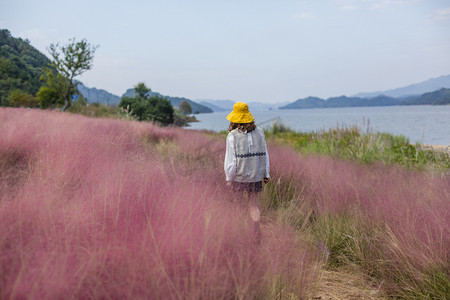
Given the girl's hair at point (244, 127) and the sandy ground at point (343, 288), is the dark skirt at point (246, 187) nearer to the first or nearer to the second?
the girl's hair at point (244, 127)

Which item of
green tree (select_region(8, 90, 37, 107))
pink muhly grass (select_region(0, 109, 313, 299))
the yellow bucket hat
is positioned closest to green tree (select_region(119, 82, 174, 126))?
green tree (select_region(8, 90, 37, 107))

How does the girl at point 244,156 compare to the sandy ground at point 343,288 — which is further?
the girl at point 244,156

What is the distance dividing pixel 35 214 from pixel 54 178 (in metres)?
0.86

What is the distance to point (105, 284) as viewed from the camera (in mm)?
1262

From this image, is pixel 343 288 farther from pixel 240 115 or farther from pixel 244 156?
pixel 240 115

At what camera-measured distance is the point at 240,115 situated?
9.98 ft

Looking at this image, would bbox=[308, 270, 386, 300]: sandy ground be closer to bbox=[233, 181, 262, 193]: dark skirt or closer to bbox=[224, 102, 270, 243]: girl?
bbox=[224, 102, 270, 243]: girl

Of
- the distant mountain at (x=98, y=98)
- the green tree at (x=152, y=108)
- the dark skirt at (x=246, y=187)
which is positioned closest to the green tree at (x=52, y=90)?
the distant mountain at (x=98, y=98)

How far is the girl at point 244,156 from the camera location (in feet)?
9.86

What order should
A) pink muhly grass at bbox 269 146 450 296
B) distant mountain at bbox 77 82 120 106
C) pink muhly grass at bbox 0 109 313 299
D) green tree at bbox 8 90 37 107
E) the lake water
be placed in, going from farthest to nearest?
distant mountain at bbox 77 82 120 106, green tree at bbox 8 90 37 107, the lake water, pink muhly grass at bbox 269 146 450 296, pink muhly grass at bbox 0 109 313 299

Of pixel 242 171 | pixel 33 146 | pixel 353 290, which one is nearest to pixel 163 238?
pixel 242 171

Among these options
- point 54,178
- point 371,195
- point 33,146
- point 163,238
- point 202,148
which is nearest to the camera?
point 163,238

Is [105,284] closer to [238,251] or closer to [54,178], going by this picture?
[238,251]

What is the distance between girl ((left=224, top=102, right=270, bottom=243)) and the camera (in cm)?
300
